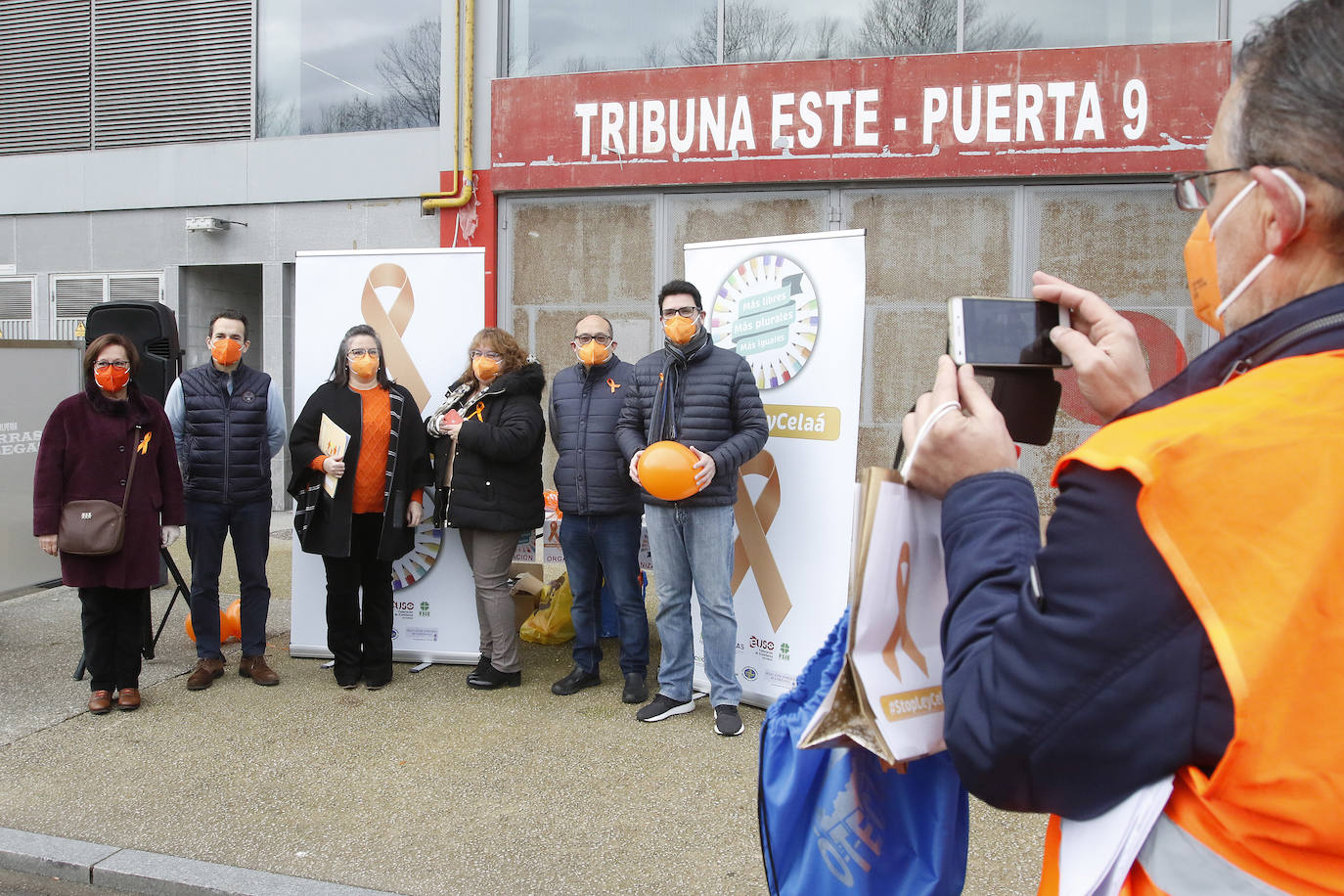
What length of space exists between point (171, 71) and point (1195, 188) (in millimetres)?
12017

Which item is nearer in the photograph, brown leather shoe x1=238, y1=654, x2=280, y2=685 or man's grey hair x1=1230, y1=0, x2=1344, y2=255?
man's grey hair x1=1230, y1=0, x2=1344, y2=255

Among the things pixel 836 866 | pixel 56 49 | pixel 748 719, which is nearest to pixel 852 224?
pixel 748 719

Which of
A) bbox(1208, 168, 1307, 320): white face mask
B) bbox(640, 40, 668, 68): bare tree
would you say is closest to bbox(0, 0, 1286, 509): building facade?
bbox(640, 40, 668, 68): bare tree

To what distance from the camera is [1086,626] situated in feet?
3.08

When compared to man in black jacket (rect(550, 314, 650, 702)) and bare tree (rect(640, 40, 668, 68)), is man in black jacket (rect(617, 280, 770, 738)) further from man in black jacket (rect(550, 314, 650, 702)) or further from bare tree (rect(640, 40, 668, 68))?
bare tree (rect(640, 40, 668, 68))

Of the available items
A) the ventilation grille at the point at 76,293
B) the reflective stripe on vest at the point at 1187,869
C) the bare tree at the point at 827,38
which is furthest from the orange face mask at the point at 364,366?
the ventilation grille at the point at 76,293

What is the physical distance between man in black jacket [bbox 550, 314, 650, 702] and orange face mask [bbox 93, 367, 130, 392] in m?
2.20

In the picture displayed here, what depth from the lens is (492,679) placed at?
5.66 meters

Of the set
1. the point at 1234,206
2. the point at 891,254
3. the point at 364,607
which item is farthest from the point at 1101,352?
the point at 891,254

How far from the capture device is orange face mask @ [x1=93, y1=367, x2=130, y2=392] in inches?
208

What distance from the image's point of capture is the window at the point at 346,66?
10.2 meters

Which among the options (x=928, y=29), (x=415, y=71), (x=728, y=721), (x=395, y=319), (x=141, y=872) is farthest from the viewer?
(x=415, y=71)

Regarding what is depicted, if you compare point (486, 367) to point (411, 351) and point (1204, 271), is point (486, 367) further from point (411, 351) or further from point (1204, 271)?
point (1204, 271)

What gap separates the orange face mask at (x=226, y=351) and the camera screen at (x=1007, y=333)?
5.08 metres
